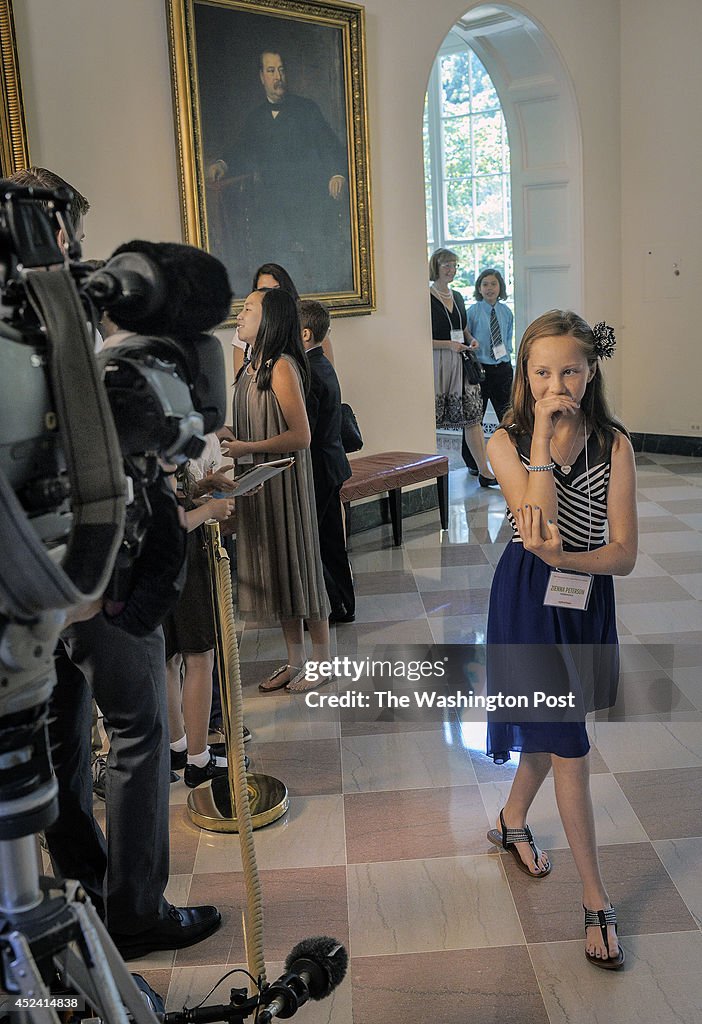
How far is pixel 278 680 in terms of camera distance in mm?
4562

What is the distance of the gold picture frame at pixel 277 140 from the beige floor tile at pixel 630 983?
434 centimetres

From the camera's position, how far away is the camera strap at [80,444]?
1.02 metres

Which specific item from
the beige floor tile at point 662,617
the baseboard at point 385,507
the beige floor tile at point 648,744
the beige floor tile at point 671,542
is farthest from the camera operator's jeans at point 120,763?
the baseboard at point 385,507

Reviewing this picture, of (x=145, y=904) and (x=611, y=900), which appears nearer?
(x=145, y=904)

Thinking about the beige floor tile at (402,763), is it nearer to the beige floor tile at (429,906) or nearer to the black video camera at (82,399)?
the beige floor tile at (429,906)

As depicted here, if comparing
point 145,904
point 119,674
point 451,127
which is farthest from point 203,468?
point 451,127

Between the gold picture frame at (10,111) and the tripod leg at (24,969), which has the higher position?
the gold picture frame at (10,111)

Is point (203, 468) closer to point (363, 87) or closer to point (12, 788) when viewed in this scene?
point (12, 788)

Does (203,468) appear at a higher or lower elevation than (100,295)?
lower

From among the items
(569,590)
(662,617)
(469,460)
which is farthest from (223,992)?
(469,460)

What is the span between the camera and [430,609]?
5.54 metres

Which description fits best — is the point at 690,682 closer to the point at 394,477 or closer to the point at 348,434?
the point at 348,434

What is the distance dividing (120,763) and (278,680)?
81.4 inches

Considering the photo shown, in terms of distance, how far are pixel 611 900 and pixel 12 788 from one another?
2240mm
